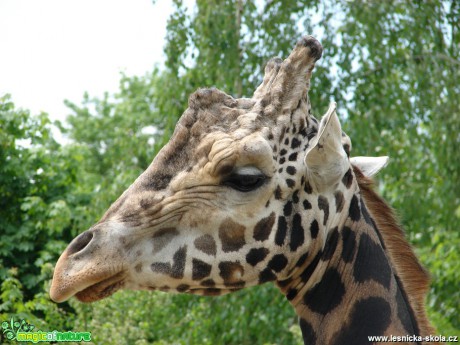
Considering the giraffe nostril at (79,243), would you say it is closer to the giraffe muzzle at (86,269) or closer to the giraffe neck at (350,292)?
the giraffe muzzle at (86,269)

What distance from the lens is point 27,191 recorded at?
15.7m

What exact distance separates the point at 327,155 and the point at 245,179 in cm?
48

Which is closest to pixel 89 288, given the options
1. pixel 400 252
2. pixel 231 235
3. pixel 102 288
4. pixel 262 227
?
pixel 102 288

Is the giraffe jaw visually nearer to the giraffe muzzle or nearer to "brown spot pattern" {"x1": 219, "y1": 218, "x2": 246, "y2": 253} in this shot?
the giraffe muzzle

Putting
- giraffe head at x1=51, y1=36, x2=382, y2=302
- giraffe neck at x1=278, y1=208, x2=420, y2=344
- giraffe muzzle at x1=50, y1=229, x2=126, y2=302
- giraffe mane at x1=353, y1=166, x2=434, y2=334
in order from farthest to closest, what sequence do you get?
giraffe mane at x1=353, y1=166, x2=434, y2=334 < giraffe neck at x1=278, y1=208, x2=420, y2=344 < giraffe head at x1=51, y1=36, x2=382, y2=302 < giraffe muzzle at x1=50, y1=229, x2=126, y2=302

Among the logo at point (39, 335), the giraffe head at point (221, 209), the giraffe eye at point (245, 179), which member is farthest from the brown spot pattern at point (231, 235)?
the logo at point (39, 335)

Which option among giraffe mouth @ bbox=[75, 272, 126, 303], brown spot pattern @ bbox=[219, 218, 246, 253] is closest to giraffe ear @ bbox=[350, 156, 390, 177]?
Answer: brown spot pattern @ bbox=[219, 218, 246, 253]

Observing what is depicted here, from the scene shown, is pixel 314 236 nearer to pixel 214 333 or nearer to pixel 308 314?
pixel 308 314

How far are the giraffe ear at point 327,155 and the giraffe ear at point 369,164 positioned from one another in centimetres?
65

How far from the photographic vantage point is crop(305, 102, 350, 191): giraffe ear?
400 cm

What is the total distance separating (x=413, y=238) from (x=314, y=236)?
10.1 meters

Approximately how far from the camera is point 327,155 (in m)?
4.09

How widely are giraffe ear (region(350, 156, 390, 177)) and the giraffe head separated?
0.60 m

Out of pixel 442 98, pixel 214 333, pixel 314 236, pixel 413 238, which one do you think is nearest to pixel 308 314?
pixel 314 236
